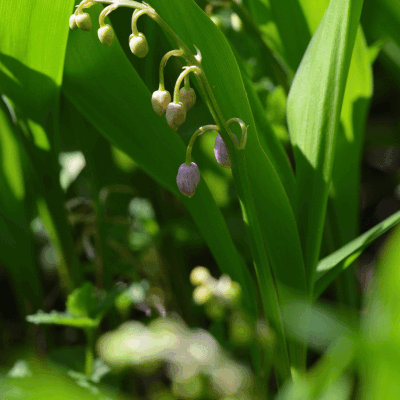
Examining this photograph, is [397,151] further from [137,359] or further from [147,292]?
[137,359]

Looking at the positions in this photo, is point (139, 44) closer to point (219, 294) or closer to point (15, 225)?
point (219, 294)

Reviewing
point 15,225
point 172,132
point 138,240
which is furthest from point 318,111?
point 15,225

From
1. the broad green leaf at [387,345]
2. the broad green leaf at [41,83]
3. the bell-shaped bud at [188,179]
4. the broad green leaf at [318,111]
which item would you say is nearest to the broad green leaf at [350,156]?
the broad green leaf at [318,111]

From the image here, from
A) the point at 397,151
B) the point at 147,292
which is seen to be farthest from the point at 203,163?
the point at 397,151

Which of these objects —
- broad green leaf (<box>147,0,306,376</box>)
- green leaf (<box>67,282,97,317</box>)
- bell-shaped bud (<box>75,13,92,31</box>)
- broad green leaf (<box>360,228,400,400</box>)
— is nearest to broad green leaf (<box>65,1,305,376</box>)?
broad green leaf (<box>147,0,306,376</box>)

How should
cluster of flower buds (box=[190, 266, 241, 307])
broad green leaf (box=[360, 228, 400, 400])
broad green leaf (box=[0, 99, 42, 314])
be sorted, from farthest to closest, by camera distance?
broad green leaf (box=[0, 99, 42, 314]) < cluster of flower buds (box=[190, 266, 241, 307]) < broad green leaf (box=[360, 228, 400, 400])

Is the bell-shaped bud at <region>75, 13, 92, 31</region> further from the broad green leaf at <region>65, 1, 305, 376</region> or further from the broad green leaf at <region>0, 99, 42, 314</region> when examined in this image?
the broad green leaf at <region>0, 99, 42, 314</region>
